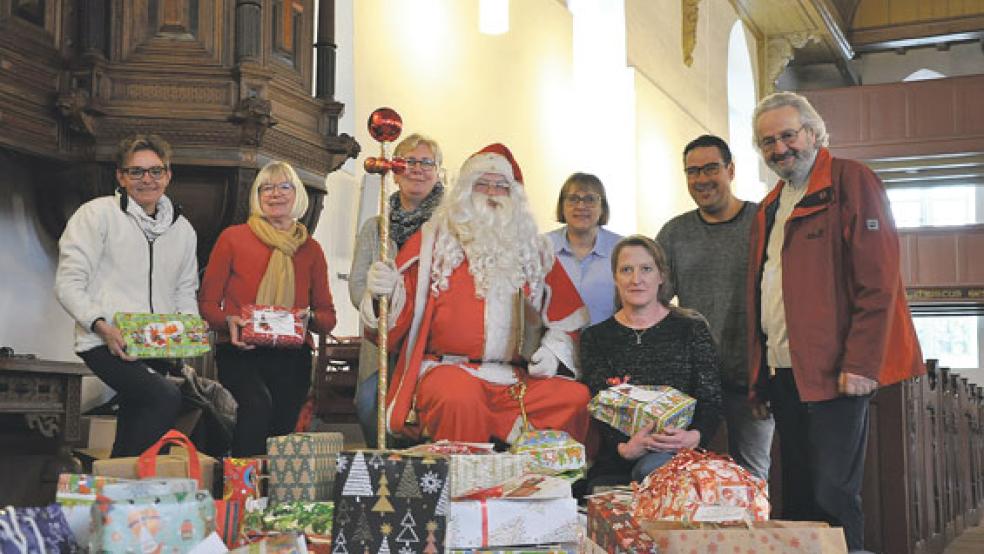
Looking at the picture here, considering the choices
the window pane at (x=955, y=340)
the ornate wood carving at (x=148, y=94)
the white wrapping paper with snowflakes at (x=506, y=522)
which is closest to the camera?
the white wrapping paper with snowflakes at (x=506, y=522)

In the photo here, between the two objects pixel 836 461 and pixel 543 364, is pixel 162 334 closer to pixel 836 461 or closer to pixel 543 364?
pixel 543 364

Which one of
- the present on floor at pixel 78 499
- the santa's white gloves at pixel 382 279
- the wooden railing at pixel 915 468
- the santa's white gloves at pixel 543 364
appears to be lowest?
the wooden railing at pixel 915 468

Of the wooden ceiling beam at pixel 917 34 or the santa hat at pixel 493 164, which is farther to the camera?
the wooden ceiling beam at pixel 917 34

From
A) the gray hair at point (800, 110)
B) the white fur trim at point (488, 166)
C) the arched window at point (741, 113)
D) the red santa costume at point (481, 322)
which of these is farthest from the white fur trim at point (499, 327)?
the arched window at point (741, 113)

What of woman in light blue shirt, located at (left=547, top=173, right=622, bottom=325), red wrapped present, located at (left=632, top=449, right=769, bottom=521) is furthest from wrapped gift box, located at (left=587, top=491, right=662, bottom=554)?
woman in light blue shirt, located at (left=547, top=173, right=622, bottom=325)

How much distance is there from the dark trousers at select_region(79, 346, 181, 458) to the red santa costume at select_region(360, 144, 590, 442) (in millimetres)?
858

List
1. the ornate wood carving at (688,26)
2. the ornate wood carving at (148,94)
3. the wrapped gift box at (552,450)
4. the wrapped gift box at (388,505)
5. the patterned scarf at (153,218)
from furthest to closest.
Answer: the ornate wood carving at (688,26)
the ornate wood carving at (148,94)
the patterned scarf at (153,218)
the wrapped gift box at (552,450)
the wrapped gift box at (388,505)

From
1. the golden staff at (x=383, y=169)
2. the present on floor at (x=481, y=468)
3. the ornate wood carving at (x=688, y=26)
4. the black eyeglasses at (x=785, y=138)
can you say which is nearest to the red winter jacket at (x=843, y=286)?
the black eyeglasses at (x=785, y=138)

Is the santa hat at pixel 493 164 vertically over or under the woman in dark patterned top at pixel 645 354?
over

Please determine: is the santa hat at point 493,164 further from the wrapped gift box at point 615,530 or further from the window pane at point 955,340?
the window pane at point 955,340

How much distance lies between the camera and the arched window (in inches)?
717

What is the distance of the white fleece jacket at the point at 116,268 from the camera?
4.43 metres

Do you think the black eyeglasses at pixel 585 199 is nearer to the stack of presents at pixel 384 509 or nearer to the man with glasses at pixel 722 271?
the man with glasses at pixel 722 271

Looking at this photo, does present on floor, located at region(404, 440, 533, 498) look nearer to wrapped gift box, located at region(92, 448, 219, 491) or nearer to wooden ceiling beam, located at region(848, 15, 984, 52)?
wrapped gift box, located at region(92, 448, 219, 491)
